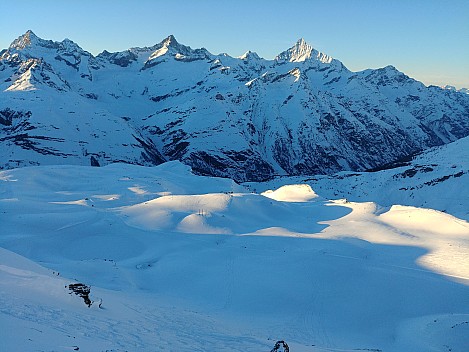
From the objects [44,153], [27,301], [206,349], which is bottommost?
[206,349]

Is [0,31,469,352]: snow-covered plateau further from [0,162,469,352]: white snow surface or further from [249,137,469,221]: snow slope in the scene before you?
[249,137,469,221]: snow slope

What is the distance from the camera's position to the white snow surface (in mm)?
12836

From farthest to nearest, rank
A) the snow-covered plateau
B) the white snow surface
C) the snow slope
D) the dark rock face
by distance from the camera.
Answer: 1. the snow slope
2. the dark rock face
3. the snow-covered plateau
4. the white snow surface

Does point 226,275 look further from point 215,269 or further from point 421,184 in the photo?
point 421,184

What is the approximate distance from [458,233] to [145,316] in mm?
32813

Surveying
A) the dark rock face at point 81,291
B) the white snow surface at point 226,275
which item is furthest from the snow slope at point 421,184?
the dark rock face at point 81,291

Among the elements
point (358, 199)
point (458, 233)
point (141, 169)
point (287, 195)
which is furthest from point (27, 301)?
point (358, 199)

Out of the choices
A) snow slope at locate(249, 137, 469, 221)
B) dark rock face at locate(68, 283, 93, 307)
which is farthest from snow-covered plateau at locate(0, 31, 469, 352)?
snow slope at locate(249, 137, 469, 221)

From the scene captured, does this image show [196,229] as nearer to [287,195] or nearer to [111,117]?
[287,195]

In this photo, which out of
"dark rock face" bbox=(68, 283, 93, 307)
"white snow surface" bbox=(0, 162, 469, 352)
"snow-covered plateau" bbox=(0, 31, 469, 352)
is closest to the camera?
"white snow surface" bbox=(0, 162, 469, 352)

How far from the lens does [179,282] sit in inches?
986

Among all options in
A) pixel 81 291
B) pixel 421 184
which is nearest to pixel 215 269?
pixel 81 291

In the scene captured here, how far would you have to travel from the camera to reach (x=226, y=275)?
2561 cm

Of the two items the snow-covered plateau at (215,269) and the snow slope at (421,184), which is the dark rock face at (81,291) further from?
the snow slope at (421,184)
